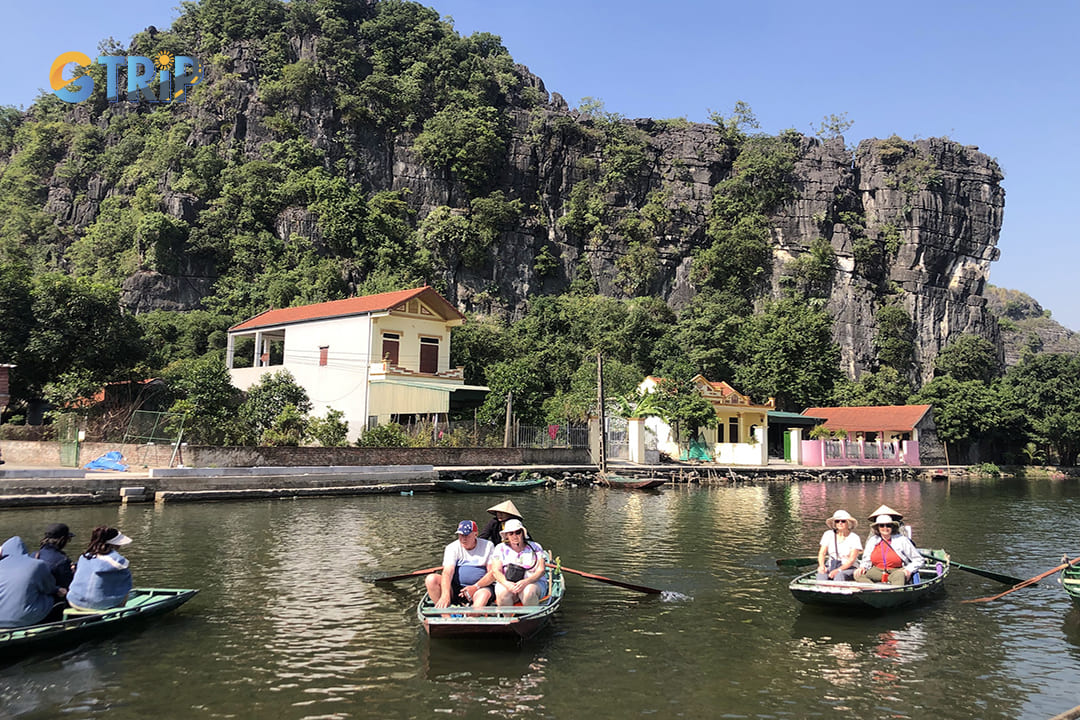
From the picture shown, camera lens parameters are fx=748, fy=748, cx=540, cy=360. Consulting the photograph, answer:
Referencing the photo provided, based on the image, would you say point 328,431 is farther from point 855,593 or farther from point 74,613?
point 855,593

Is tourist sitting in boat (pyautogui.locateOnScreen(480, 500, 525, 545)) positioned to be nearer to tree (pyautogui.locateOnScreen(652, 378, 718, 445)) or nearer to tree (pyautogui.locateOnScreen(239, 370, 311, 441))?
tree (pyautogui.locateOnScreen(239, 370, 311, 441))

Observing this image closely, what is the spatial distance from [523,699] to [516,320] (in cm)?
5564

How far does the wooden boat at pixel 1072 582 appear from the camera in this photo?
10.2 m

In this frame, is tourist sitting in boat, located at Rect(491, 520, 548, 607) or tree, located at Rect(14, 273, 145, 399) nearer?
tourist sitting in boat, located at Rect(491, 520, 548, 607)

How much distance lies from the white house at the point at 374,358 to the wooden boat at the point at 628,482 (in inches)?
294

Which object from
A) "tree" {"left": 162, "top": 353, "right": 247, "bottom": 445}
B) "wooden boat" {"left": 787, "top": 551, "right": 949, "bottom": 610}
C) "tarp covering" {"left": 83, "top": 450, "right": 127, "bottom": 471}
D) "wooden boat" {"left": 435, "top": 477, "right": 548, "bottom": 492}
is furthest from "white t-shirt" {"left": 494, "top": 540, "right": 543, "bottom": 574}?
"tree" {"left": 162, "top": 353, "right": 247, "bottom": 445}

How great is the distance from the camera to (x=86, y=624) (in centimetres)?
828

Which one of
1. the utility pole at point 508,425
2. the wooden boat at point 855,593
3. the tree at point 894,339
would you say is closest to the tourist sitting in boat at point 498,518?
the wooden boat at point 855,593

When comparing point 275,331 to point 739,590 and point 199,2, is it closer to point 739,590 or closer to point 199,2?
point 739,590

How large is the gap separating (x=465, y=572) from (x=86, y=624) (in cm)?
420

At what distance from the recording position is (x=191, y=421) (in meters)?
27.2

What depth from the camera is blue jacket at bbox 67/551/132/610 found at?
8.55m

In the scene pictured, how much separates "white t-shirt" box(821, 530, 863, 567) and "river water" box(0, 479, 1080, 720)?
2.72 feet

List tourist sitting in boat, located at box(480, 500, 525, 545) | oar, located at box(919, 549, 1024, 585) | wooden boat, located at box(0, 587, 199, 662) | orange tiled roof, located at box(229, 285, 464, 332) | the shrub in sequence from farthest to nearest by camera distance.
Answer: orange tiled roof, located at box(229, 285, 464, 332) < the shrub < oar, located at box(919, 549, 1024, 585) < tourist sitting in boat, located at box(480, 500, 525, 545) < wooden boat, located at box(0, 587, 199, 662)
